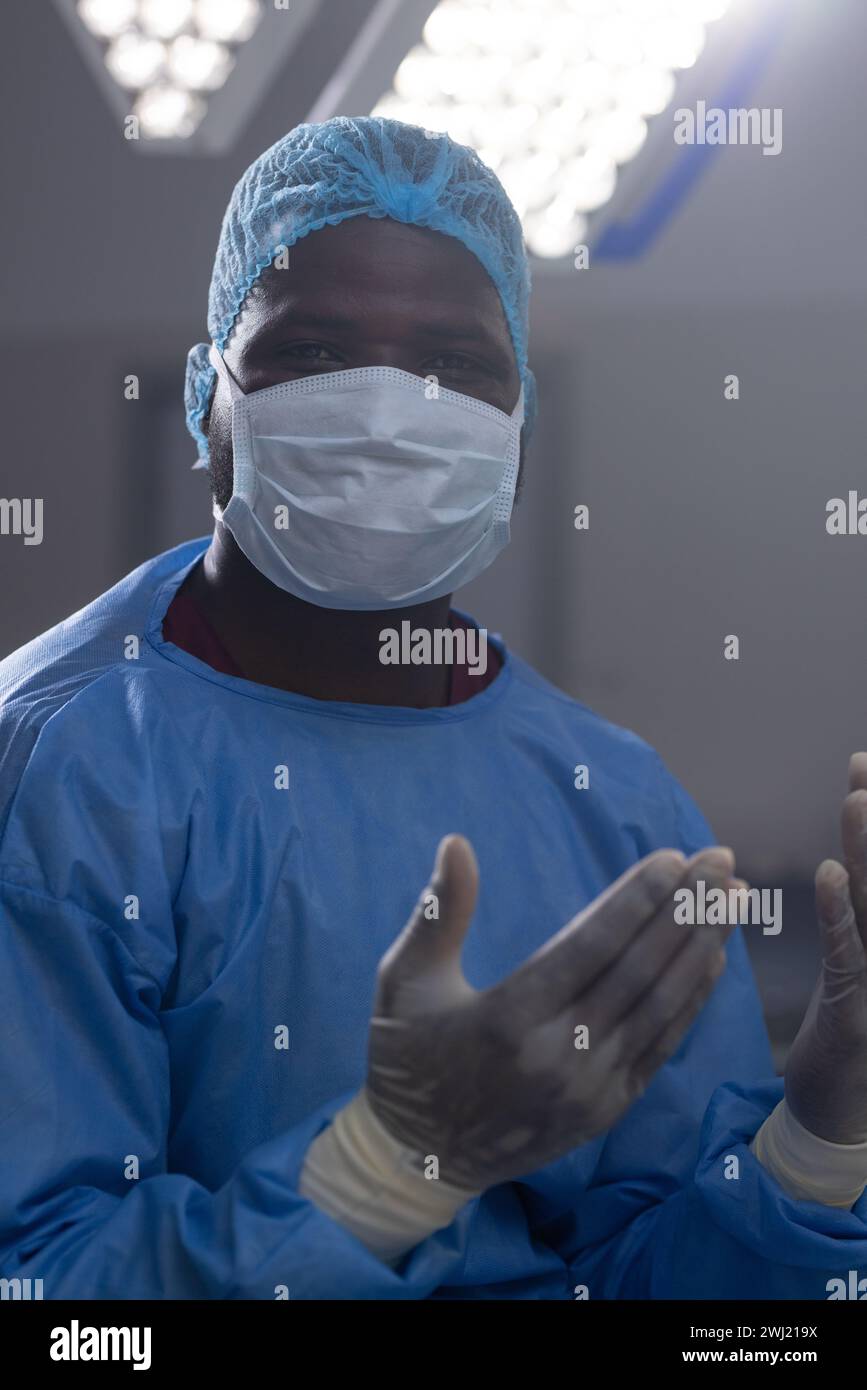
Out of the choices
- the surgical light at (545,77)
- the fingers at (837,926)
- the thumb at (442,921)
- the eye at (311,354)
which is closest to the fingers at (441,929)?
the thumb at (442,921)

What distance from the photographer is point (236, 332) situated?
133 cm

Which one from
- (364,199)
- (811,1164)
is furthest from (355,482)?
(811,1164)

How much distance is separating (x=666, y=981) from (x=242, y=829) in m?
0.46

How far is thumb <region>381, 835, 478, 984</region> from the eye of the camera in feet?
2.84

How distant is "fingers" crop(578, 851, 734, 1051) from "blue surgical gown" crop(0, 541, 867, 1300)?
0.85 feet

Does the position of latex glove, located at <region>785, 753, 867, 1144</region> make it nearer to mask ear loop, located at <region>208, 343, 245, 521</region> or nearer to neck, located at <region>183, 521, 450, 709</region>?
neck, located at <region>183, 521, 450, 709</region>

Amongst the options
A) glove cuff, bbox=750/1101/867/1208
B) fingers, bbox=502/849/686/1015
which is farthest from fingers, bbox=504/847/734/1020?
glove cuff, bbox=750/1101/867/1208

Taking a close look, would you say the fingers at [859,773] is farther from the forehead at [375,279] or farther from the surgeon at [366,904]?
the forehead at [375,279]

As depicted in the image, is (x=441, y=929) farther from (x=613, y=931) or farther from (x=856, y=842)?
(x=856, y=842)

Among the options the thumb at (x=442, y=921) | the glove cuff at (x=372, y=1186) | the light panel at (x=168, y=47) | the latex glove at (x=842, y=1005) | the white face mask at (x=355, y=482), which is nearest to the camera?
the thumb at (x=442, y=921)

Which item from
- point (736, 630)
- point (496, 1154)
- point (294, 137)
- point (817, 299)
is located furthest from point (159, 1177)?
point (817, 299)

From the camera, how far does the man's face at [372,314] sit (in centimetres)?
→ 124

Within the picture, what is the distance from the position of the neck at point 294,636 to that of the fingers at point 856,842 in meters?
0.51
